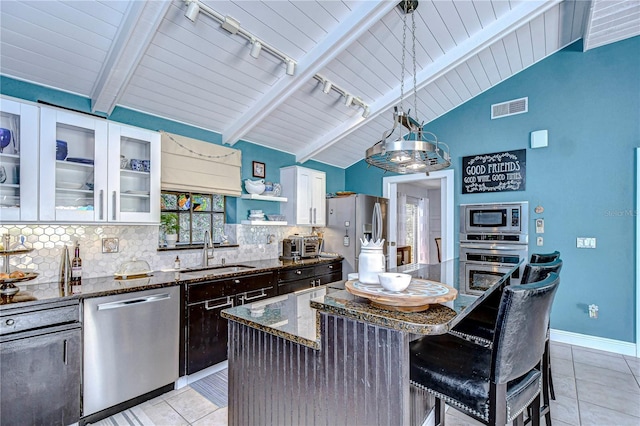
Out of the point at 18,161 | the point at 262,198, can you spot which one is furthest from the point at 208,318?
the point at 18,161

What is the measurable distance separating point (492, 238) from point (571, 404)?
6.63 ft

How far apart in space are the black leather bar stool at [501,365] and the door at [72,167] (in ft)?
8.38

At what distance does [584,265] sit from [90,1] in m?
5.15

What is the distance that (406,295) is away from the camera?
1.28 meters

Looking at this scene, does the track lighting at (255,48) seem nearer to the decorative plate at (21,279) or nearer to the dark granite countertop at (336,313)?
the dark granite countertop at (336,313)

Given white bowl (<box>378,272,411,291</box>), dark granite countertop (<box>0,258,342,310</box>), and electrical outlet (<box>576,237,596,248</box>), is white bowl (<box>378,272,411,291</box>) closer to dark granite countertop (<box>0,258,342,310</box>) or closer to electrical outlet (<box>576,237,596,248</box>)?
dark granite countertop (<box>0,258,342,310</box>)

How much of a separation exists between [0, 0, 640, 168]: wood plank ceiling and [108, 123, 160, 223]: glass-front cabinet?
373 mm

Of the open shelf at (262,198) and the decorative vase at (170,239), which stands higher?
the open shelf at (262,198)

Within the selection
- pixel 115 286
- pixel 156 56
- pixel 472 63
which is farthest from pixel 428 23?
pixel 115 286

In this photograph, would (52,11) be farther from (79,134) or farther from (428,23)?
(428,23)

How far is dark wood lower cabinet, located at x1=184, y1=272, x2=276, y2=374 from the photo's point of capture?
105 inches

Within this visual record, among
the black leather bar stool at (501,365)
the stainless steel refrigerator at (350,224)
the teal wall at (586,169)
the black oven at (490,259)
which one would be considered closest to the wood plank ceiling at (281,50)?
the teal wall at (586,169)

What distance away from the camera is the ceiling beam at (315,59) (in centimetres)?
251

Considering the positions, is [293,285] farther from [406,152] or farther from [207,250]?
[406,152]
